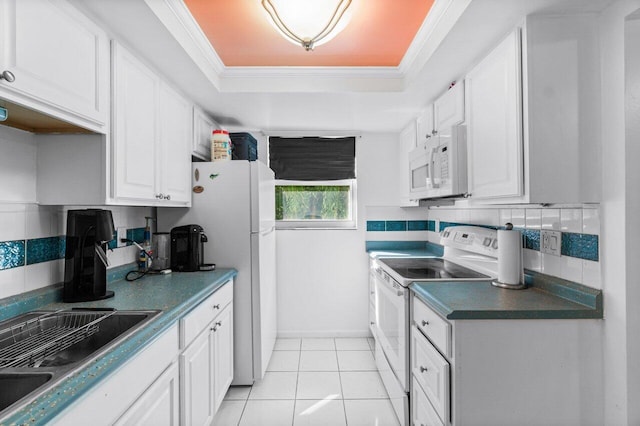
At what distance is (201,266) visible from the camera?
2.52 m

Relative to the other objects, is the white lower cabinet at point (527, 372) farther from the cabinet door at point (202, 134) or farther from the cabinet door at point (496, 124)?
the cabinet door at point (202, 134)

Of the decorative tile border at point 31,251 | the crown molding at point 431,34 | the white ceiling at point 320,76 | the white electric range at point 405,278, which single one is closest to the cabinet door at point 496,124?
the white ceiling at point 320,76

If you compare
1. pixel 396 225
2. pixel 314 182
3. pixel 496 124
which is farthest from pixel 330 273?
pixel 496 124

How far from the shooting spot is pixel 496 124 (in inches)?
67.2

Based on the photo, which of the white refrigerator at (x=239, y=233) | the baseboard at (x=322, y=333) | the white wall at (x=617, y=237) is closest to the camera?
the white wall at (x=617, y=237)

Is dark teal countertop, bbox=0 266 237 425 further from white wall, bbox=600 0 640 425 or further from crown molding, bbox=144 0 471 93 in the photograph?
white wall, bbox=600 0 640 425

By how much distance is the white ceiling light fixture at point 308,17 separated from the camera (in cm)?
158

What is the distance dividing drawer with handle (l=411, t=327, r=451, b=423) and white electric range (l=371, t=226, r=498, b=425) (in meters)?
0.13

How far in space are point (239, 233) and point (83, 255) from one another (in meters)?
1.07

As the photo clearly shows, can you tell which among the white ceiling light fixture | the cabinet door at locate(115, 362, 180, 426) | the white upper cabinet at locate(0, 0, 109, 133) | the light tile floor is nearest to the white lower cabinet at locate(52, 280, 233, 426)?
the cabinet door at locate(115, 362, 180, 426)

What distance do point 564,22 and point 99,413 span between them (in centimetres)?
216

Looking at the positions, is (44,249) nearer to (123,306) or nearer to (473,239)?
(123,306)

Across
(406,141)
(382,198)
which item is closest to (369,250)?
(382,198)

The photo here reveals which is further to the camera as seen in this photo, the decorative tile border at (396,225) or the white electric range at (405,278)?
the decorative tile border at (396,225)
